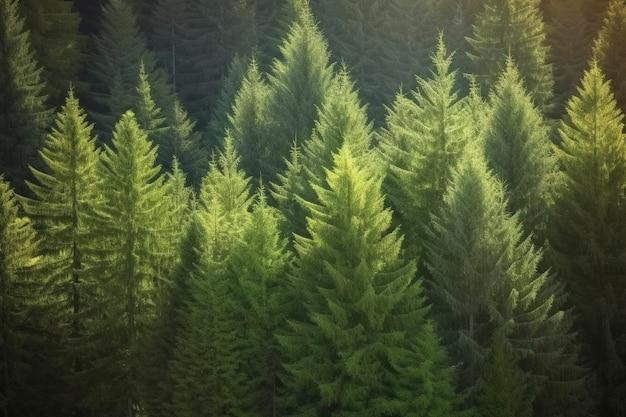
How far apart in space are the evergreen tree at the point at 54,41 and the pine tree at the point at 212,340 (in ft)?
76.0

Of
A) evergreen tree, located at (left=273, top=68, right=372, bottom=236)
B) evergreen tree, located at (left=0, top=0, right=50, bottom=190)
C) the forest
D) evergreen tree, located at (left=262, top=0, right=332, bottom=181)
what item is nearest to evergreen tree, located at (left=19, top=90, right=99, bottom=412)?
the forest

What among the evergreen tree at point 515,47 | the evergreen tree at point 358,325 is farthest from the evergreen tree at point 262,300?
the evergreen tree at point 515,47

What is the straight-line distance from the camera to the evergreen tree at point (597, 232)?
25.2 m

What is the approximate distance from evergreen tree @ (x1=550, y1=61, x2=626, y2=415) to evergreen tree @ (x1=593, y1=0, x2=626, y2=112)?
1297 cm

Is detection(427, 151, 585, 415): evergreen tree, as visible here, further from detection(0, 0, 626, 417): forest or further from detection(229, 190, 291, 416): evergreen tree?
detection(229, 190, 291, 416): evergreen tree

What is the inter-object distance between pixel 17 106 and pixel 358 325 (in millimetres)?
26940

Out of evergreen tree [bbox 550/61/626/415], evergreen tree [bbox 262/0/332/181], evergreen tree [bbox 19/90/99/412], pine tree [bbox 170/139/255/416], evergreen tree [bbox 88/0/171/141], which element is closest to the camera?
pine tree [bbox 170/139/255/416]

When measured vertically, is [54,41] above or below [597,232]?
above

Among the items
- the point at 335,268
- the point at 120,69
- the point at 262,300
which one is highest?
the point at 120,69

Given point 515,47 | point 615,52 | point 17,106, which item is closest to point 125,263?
point 17,106

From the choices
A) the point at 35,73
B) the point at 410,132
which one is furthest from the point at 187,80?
the point at 410,132

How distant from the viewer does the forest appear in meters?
22.5

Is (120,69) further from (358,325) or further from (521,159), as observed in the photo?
(358,325)

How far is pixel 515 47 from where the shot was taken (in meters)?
38.3
